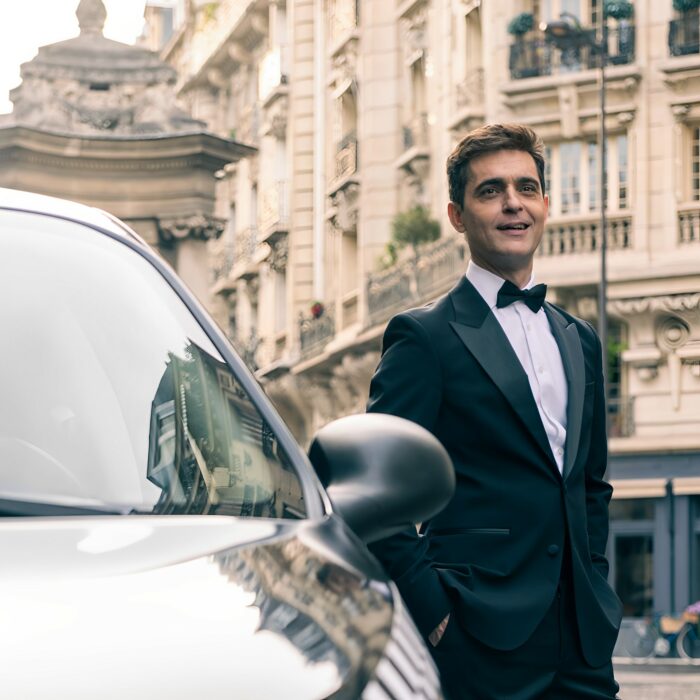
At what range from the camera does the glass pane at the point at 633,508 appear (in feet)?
114

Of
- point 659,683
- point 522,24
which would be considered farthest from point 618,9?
point 659,683

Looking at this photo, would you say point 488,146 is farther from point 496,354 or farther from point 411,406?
point 411,406

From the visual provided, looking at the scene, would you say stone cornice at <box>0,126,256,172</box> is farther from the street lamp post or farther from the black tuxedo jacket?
the black tuxedo jacket

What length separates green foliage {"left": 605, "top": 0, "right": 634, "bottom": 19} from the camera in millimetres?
34594

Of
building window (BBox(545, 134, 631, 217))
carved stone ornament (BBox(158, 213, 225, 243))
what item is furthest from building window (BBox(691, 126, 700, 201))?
carved stone ornament (BBox(158, 213, 225, 243))

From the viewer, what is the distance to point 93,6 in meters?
27.8

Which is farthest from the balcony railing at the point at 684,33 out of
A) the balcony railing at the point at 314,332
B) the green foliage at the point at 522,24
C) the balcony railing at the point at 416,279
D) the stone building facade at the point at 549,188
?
the balcony railing at the point at 314,332

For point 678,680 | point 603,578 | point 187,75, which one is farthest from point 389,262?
point 603,578

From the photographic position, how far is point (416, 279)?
128ft

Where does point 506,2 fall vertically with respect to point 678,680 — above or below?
above

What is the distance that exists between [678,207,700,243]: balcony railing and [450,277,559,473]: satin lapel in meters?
30.6

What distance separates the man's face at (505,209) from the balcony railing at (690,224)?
100 feet

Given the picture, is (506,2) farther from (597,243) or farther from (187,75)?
(187,75)

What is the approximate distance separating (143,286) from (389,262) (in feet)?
125
